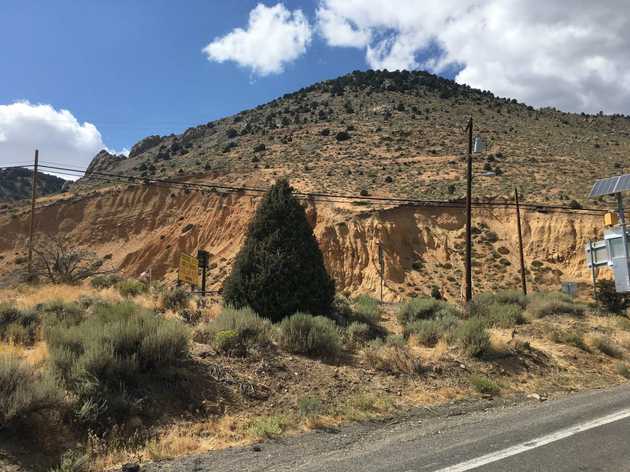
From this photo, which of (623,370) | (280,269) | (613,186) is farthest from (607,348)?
(280,269)

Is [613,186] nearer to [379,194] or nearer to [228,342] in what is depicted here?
[228,342]

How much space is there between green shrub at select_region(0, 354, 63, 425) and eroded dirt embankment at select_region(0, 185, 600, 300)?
28115 millimetres

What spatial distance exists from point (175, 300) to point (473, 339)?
889cm

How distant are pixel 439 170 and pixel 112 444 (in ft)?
147

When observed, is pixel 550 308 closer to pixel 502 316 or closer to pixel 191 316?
pixel 502 316

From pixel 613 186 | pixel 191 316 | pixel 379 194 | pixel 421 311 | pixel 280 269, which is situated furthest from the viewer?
pixel 379 194

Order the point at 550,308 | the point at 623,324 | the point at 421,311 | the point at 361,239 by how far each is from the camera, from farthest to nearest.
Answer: the point at 361,239 → the point at 550,308 → the point at 623,324 → the point at 421,311

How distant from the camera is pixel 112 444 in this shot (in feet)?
19.1

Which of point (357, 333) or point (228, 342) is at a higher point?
point (228, 342)

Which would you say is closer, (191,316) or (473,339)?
(473,339)

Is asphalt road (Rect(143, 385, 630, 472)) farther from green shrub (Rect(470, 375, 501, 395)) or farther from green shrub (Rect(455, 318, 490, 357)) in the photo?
green shrub (Rect(455, 318, 490, 357))

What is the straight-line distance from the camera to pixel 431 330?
41.8ft

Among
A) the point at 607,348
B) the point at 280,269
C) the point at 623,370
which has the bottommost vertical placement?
the point at 623,370

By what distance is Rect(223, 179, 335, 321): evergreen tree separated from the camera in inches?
496
